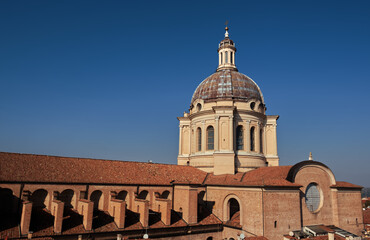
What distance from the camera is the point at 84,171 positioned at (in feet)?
96.1

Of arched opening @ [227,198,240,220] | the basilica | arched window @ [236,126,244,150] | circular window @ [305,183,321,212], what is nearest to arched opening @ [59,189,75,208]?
the basilica

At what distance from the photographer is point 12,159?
2659cm

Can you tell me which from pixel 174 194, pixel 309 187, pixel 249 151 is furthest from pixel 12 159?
pixel 309 187

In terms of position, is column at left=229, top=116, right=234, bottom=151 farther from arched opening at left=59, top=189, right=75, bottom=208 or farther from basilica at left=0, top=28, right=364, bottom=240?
arched opening at left=59, top=189, right=75, bottom=208

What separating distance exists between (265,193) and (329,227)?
30.6ft

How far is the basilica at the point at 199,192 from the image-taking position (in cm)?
2450

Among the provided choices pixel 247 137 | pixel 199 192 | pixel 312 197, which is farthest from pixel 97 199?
pixel 312 197

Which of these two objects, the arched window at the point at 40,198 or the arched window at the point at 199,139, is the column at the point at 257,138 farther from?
the arched window at the point at 40,198

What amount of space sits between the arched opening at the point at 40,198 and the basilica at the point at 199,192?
8 cm

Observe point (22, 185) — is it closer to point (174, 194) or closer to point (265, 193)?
point (174, 194)

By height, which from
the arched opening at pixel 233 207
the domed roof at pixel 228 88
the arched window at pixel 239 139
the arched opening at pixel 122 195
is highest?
the domed roof at pixel 228 88

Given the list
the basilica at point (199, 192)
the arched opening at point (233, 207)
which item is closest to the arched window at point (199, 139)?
the basilica at point (199, 192)

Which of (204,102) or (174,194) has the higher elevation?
(204,102)

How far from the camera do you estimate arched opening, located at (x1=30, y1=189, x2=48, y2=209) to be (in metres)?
25.8
